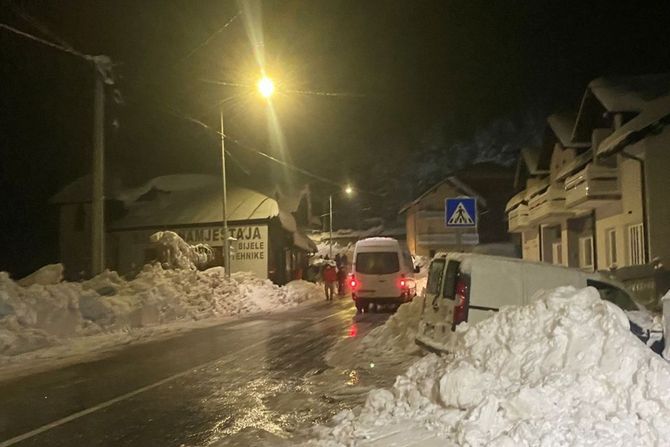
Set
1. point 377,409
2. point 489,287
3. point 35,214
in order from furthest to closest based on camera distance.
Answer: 1. point 35,214
2. point 489,287
3. point 377,409

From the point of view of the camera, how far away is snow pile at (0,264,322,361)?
592 inches

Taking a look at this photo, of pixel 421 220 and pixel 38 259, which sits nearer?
pixel 38 259

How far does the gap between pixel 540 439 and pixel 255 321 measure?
16.7m

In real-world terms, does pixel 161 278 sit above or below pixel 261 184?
below

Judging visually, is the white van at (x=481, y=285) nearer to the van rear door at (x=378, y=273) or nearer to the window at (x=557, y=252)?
the van rear door at (x=378, y=273)

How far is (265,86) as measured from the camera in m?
21.7

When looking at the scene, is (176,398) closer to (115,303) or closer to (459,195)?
(115,303)

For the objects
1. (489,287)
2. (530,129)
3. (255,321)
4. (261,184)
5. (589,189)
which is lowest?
(255,321)

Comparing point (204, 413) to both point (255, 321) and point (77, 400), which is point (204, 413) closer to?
point (77, 400)

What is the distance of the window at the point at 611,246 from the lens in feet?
73.0

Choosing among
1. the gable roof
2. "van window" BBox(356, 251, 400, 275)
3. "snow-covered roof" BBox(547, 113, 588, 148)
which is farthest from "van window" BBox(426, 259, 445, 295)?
"snow-covered roof" BBox(547, 113, 588, 148)

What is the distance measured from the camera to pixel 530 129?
107 meters

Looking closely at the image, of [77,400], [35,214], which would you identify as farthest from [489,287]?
[35,214]

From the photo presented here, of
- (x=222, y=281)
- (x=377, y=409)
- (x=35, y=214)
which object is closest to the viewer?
(x=377, y=409)
